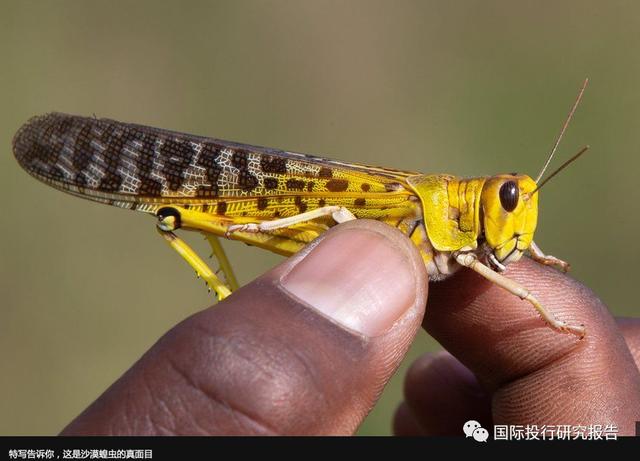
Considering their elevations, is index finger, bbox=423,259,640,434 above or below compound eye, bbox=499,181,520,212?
below

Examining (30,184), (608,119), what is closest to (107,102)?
(30,184)

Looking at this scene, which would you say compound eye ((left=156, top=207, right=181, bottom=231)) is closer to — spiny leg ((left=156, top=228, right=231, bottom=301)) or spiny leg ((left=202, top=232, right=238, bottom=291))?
spiny leg ((left=156, top=228, right=231, bottom=301))

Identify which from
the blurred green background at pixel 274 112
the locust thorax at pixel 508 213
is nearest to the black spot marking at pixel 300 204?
the locust thorax at pixel 508 213

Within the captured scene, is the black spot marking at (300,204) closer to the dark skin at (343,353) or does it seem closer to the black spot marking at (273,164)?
the black spot marking at (273,164)

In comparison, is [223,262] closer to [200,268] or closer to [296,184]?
[200,268]

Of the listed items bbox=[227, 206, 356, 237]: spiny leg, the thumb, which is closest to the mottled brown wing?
bbox=[227, 206, 356, 237]: spiny leg

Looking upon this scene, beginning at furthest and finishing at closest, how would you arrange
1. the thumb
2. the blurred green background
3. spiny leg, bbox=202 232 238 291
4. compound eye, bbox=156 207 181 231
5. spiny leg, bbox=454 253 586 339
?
1. the blurred green background
2. spiny leg, bbox=202 232 238 291
3. compound eye, bbox=156 207 181 231
4. spiny leg, bbox=454 253 586 339
5. the thumb

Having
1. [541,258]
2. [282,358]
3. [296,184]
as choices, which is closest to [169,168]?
[296,184]
